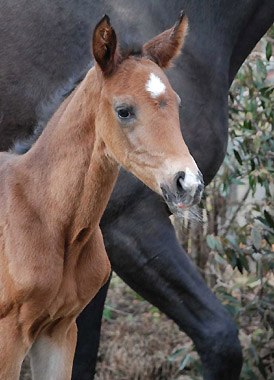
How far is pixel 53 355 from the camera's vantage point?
3719 millimetres

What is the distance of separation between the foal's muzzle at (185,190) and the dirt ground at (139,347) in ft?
7.57

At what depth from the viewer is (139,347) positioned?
6.01 meters

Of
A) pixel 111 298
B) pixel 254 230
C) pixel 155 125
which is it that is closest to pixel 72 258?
pixel 155 125

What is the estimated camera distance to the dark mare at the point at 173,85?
4.26 m

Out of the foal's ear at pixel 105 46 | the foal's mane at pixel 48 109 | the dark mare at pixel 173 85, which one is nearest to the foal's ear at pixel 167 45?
the foal's ear at pixel 105 46

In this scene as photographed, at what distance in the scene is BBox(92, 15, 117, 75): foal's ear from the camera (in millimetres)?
3289

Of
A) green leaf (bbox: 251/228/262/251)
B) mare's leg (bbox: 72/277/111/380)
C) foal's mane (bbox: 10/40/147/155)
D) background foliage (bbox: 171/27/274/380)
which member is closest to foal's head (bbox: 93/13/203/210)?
foal's mane (bbox: 10/40/147/155)

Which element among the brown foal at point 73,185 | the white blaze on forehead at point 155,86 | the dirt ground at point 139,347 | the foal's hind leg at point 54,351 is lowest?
the dirt ground at point 139,347

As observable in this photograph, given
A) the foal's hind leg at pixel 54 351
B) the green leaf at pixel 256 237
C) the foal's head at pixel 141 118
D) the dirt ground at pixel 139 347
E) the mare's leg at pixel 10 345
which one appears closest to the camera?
the foal's head at pixel 141 118

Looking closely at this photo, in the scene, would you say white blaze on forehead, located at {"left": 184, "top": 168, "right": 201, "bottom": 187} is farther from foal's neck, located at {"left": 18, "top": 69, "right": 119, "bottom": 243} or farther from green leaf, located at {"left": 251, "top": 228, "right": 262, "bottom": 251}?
green leaf, located at {"left": 251, "top": 228, "right": 262, "bottom": 251}

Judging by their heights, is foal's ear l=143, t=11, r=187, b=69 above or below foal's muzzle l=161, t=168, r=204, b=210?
above

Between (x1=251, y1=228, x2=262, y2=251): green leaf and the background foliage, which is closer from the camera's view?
(x1=251, y1=228, x2=262, y2=251): green leaf

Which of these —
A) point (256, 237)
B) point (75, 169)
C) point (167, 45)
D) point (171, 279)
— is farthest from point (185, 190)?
point (256, 237)

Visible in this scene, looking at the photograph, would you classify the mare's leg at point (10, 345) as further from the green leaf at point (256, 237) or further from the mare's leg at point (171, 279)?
the green leaf at point (256, 237)
